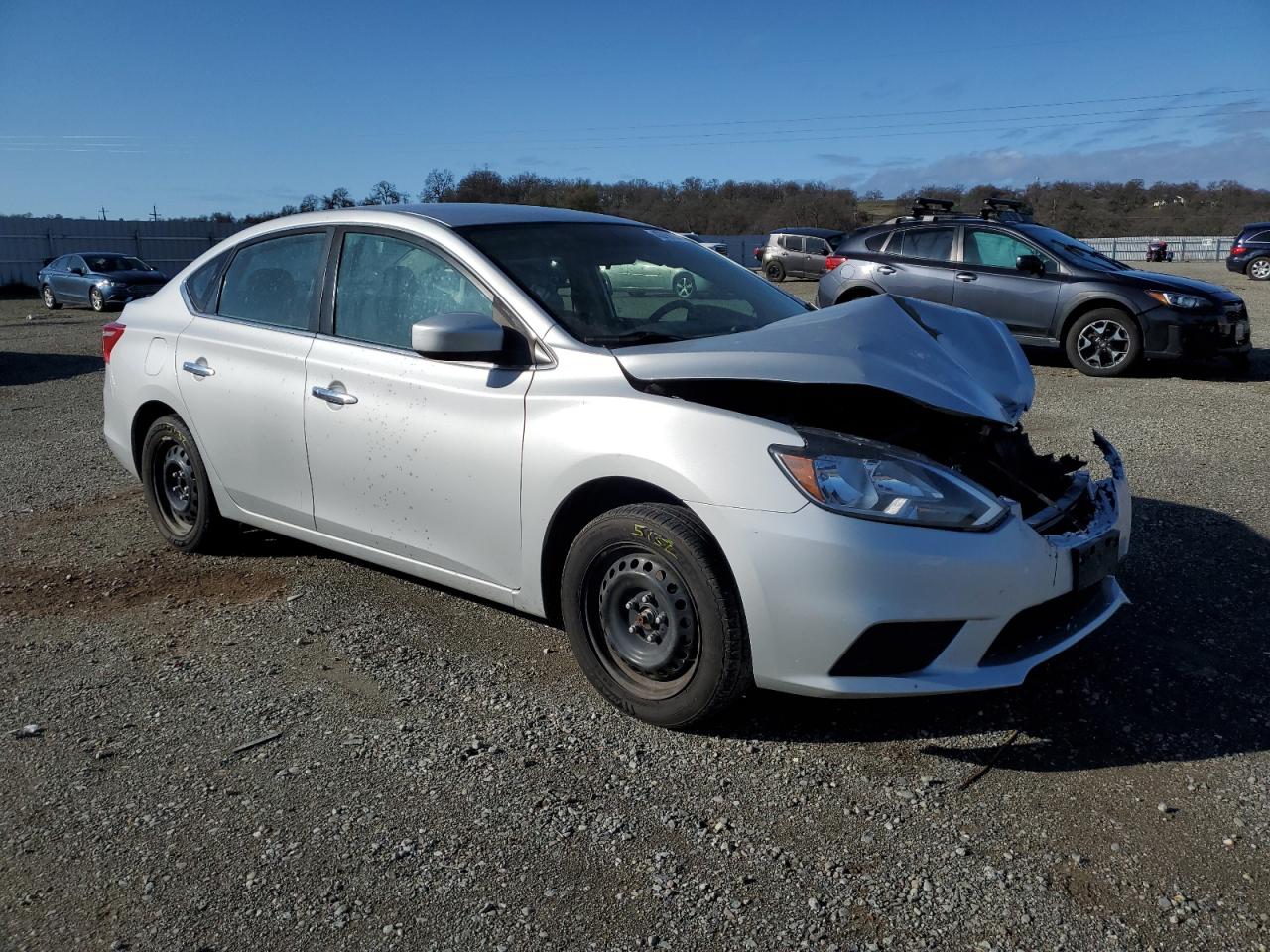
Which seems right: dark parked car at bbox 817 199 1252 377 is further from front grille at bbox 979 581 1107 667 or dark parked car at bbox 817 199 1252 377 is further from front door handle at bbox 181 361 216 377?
front door handle at bbox 181 361 216 377

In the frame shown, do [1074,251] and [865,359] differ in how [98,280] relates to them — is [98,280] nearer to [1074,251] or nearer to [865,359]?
[1074,251]

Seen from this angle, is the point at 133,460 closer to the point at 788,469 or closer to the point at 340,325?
the point at 340,325

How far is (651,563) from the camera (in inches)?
128

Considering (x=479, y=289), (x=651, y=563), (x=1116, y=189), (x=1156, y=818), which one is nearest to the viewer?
(x=1156, y=818)

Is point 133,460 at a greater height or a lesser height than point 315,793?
greater

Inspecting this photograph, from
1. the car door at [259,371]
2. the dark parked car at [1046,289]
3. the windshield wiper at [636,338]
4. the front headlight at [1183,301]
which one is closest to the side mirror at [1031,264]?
the dark parked car at [1046,289]

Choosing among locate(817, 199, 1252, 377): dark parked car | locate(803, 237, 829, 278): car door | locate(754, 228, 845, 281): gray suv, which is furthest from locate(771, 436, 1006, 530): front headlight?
locate(803, 237, 829, 278): car door

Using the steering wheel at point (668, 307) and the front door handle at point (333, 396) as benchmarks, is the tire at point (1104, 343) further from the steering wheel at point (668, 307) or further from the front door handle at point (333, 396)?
the front door handle at point (333, 396)

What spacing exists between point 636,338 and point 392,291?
3.48ft

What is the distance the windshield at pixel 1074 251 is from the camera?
10938 millimetres

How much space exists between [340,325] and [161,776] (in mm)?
1890

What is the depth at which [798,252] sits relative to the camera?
30.1 m

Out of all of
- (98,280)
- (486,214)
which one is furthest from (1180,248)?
(486,214)

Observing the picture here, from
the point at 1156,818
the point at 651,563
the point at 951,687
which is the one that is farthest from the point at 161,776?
the point at 1156,818
